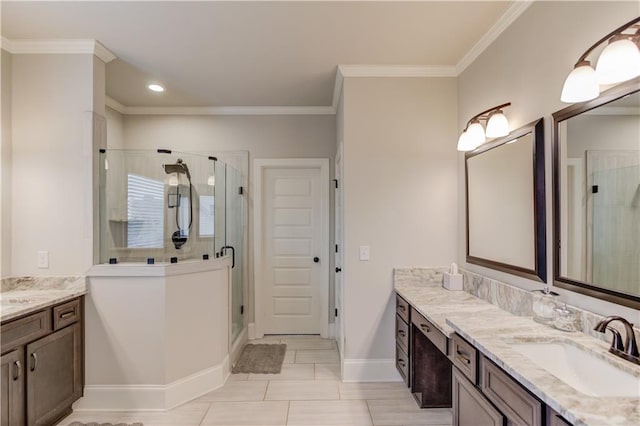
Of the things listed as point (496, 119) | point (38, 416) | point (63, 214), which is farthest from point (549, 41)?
point (38, 416)

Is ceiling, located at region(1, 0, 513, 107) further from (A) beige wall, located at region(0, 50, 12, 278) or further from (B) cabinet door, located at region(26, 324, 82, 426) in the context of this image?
(B) cabinet door, located at region(26, 324, 82, 426)

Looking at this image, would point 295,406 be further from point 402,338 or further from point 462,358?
point 462,358

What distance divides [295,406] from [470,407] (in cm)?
142

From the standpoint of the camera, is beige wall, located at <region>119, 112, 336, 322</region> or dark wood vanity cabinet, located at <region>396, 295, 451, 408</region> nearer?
dark wood vanity cabinet, located at <region>396, 295, 451, 408</region>

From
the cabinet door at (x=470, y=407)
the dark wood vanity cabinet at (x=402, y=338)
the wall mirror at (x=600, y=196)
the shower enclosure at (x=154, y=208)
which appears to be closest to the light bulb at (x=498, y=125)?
the wall mirror at (x=600, y=196)

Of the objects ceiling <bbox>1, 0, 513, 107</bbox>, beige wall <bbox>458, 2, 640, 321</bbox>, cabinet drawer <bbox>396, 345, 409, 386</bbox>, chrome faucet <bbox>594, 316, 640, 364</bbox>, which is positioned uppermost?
ceiling <bbox>1, 0, 513, 107</bbox>

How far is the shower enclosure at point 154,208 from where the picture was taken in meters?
2.54

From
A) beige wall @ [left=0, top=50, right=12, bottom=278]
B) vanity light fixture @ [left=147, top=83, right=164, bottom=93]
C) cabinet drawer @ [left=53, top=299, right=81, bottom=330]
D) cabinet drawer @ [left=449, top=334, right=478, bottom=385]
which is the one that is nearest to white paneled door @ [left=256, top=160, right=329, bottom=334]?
vanity light fixture @ [left=147, top=83, right=164, bottom=93]

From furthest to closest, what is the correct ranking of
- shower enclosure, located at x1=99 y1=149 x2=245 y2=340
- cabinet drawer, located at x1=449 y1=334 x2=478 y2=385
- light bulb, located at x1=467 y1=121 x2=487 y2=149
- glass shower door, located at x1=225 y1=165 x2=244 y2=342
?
1. glass shower door, located at x1=225 y1=165 x2=244 y2=342
2. shower enclosure, located at x1=99 y1=149 x2=245 y2=340
3. light bulb, located at x1=467 y1=121 x2=487 y2=149
4. cabinet drawer, located at x1=449 y1=334 x2=478 y2=385

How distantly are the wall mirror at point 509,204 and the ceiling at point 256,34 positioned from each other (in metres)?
0.89

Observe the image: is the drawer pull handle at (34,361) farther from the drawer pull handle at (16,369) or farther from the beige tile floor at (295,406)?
the beige tile floor at (295,406)

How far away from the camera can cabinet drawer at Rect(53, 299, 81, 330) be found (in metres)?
2.15

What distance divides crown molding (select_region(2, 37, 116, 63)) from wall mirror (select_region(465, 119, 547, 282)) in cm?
310

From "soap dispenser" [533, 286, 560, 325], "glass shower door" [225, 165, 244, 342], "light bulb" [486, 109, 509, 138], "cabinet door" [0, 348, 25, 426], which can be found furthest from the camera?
"glass shower door" [225, 165, 244, 342]
